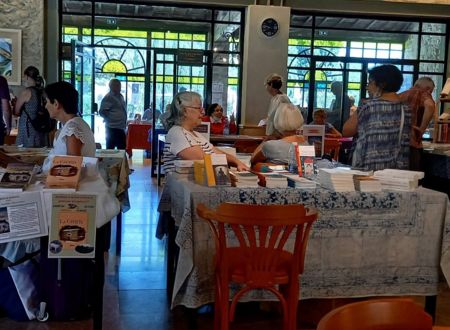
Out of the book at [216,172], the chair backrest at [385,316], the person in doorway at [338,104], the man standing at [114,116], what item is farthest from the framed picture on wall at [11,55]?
the chair backrest at [385,316]

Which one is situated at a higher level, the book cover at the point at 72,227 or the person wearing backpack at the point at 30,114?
the person wearing backpack at the point at 30,114

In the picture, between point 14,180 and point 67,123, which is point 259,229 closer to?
point 14,180

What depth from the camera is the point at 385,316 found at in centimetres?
132

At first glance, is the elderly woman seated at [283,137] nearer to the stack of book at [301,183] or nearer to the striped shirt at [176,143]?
the striped shirt at [176,143]

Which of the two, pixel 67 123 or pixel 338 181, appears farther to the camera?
pixel 67 123

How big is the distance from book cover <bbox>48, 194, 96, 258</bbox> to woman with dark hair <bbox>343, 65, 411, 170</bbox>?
207 centimetres

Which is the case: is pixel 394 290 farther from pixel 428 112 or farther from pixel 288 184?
pixel 428 112

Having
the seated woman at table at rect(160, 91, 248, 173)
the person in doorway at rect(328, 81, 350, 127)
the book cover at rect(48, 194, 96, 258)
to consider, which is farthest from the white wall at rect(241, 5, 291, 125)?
the book cover at rect(48, 194, 96, 258)

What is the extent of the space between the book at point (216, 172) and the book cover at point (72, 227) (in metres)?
0.66

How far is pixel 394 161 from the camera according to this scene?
4.16 m

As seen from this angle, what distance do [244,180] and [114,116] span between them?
6.46 m

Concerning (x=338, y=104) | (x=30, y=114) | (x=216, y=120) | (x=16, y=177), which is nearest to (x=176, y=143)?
(x=16, y=177)

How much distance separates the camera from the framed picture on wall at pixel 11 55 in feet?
31.2

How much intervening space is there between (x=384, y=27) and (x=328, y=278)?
30.2ft
